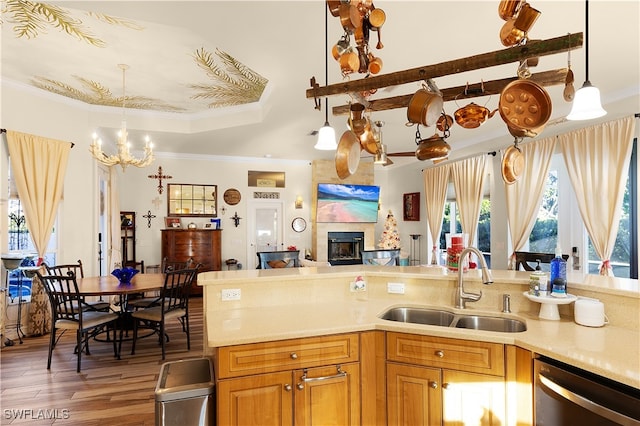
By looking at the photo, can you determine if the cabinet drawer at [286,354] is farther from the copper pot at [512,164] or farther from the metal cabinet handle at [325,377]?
the copper pot at [512,164]

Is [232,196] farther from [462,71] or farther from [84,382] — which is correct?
[462,71]

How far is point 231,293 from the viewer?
7.36 ft

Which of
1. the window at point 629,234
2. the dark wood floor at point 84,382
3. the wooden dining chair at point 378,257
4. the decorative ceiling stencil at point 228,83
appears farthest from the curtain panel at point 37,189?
the window at point 629,234

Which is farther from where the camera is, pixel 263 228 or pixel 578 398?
pixel 263 228

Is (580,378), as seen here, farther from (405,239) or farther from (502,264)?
(405,239)

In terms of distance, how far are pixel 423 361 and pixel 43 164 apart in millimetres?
4862

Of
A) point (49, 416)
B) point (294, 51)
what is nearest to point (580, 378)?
point (294, 51)

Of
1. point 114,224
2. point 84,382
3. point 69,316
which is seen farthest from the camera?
point 114,224

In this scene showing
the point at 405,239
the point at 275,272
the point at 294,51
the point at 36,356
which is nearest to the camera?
the point at 275,272

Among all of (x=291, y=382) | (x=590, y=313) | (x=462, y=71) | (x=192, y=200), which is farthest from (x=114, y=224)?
(x=590, y=313)

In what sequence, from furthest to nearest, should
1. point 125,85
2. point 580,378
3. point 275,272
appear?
point 125,85, point 275,272, point 580,378

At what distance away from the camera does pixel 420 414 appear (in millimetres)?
1811

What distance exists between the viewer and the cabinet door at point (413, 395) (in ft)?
5.83

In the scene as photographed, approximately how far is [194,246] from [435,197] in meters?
4.51
